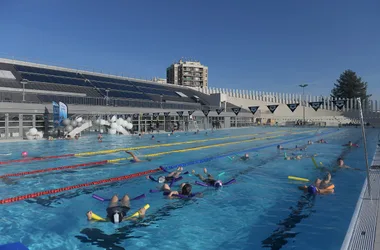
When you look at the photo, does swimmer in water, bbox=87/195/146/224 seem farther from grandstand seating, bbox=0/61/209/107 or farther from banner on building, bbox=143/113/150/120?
banner on building, bbox=143/113/150/120

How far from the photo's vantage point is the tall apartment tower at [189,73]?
102750mm

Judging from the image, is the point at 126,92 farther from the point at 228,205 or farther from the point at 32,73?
the point at 228,205

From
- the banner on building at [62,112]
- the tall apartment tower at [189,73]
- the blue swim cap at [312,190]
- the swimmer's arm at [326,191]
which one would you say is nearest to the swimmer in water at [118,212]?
the blue swim cap at [312,190]

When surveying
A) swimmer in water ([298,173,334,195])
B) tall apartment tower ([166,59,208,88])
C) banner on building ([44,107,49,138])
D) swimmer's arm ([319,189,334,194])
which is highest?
tall apartment tower ([166,59,208,88])

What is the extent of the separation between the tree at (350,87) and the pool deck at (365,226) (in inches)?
3200

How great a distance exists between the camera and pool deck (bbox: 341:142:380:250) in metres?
3.96

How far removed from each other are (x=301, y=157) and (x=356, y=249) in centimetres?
1119

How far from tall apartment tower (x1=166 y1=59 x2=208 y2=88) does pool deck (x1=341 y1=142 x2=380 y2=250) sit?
96.8 meters

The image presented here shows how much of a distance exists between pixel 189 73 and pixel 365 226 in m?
101

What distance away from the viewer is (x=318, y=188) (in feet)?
26.7

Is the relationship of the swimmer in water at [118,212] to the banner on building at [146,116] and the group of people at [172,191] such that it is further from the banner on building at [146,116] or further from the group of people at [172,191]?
the banner on building at [146,116]

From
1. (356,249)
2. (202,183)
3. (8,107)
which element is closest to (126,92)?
(8,107)

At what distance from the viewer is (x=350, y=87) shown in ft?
258

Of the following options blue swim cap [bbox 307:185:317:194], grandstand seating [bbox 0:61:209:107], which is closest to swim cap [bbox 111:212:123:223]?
blue swim cap [bbox 307:185:317:194]
